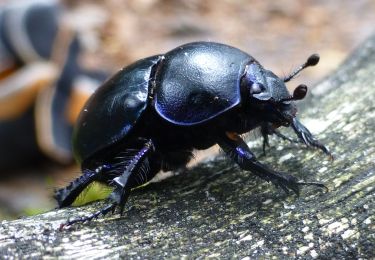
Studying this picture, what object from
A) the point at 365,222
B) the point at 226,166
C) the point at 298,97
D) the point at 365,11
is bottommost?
the point at 365,222

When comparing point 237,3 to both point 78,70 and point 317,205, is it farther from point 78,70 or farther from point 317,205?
point 317,205

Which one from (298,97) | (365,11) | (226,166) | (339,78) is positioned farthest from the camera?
(365,11)

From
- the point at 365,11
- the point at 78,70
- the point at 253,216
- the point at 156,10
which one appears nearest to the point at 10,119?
the point at 78,70

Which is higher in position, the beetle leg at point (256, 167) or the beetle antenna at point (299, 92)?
the beetle antenna at point (299, 92)

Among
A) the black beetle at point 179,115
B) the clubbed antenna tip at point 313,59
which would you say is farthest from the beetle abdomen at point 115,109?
the clubbed antenna tip at point 313,59

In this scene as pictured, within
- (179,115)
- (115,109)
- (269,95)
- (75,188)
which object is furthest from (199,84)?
(75,188)

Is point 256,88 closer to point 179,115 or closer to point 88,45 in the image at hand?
point 179,115

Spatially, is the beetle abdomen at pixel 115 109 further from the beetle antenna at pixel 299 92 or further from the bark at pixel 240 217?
the beetle antenna at pixel 299 92
